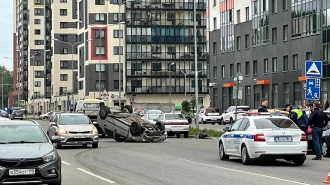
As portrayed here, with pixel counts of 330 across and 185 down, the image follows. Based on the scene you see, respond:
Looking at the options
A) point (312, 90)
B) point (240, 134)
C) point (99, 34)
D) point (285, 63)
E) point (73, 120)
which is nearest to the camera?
point (240, 134)

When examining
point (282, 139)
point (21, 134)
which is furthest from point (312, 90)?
point (21, 134)

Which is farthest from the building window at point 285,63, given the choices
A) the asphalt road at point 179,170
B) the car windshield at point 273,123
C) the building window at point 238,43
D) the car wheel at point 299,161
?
the car windshield at point 273,123

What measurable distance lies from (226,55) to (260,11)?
10534 millimetres

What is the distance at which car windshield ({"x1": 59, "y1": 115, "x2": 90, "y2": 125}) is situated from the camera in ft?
111

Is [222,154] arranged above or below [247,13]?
below

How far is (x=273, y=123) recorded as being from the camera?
73.8 feet

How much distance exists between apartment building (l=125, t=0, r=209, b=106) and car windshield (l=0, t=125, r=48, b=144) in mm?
104274

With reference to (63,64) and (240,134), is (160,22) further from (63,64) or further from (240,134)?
(240,134)

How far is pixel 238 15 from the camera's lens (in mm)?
85562

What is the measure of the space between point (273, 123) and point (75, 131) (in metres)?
12.3

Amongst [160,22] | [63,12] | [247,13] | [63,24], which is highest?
[63,12]

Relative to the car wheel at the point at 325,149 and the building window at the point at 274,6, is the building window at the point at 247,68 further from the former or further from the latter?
the car wheel at the point at 325,149

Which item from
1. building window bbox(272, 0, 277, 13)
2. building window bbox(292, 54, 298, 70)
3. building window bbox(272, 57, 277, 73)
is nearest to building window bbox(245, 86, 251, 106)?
building window bbox(272, 57, 277, 73)

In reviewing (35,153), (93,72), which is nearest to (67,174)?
(35,153)
